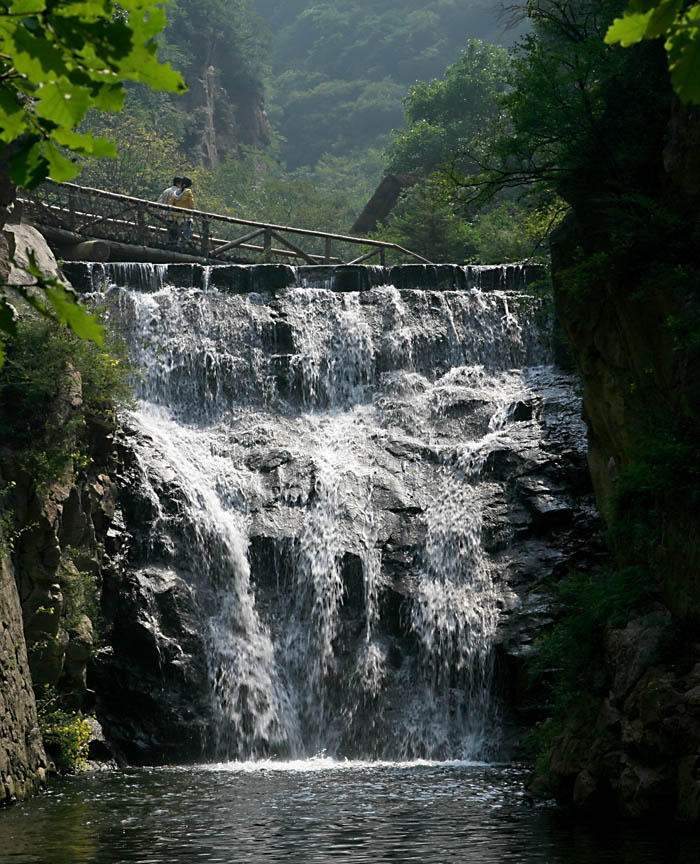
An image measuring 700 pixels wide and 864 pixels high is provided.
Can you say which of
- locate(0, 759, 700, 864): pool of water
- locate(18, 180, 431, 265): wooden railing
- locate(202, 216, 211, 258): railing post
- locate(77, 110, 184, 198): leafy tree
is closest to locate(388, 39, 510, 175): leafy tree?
locate(77, 110, 184, 198): leafy tree

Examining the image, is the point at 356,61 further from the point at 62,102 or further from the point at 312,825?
the point at 62,102

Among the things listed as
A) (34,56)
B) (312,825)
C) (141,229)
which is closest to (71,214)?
(141,229)

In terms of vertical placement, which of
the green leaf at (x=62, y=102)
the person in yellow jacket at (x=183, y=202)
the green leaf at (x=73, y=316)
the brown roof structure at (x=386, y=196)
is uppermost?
the brown roof structure at (x=386, y=196)

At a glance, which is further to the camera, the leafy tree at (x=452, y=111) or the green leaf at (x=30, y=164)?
the leafy tree at (x=452, y=111)

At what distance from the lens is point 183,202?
2962 cm

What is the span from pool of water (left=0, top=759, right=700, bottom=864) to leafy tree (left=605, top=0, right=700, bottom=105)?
6806 millimetres

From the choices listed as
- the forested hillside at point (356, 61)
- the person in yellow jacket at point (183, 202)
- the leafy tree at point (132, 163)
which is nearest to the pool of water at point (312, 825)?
the person in yellow jacket at point (183, 202)

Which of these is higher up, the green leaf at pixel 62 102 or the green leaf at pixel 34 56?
the green leaf at pixel 34 56

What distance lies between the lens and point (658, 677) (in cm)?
1026

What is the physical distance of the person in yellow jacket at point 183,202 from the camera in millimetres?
28312

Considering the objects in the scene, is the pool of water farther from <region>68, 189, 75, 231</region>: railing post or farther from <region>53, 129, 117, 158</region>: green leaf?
<region>68, 189, 75, 231</region>: railing post

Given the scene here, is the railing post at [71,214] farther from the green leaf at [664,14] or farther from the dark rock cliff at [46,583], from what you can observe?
the green leaf at [664,14]

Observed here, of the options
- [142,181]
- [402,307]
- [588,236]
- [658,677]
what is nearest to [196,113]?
[142,181]

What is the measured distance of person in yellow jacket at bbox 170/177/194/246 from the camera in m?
28.3
